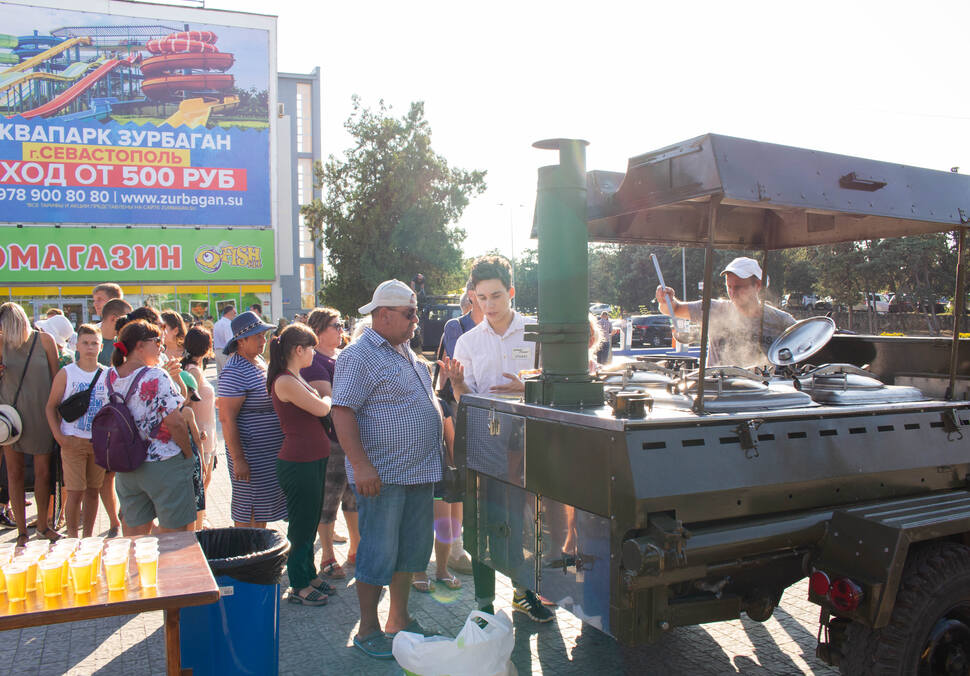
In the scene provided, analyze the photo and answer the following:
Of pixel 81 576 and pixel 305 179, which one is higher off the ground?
pixel 305 179

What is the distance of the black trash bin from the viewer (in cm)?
313

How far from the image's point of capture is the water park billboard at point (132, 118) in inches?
1085

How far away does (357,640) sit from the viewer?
3918mm

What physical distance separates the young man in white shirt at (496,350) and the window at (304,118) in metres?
44.7

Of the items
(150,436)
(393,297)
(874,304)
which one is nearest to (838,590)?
(393,297)

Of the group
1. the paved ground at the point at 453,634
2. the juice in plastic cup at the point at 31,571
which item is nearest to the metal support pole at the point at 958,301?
the paved ground at the point at 453,634

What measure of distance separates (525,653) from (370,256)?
2626 cm

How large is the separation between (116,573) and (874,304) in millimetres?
37840

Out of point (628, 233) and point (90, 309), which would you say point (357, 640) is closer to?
point (628, 233)

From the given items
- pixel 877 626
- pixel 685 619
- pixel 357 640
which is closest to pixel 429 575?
pixel 357 640

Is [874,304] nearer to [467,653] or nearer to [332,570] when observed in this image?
[332,570]

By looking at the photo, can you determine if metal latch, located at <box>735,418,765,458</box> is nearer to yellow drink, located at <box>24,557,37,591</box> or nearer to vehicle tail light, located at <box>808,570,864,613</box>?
vehicle tail light, located at <box>808,570,864,613</box>

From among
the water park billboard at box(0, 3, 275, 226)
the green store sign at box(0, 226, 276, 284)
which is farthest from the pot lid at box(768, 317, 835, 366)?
the water park billboard at box(0, 3, 275, 226)

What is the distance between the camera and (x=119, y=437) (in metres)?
4.10
